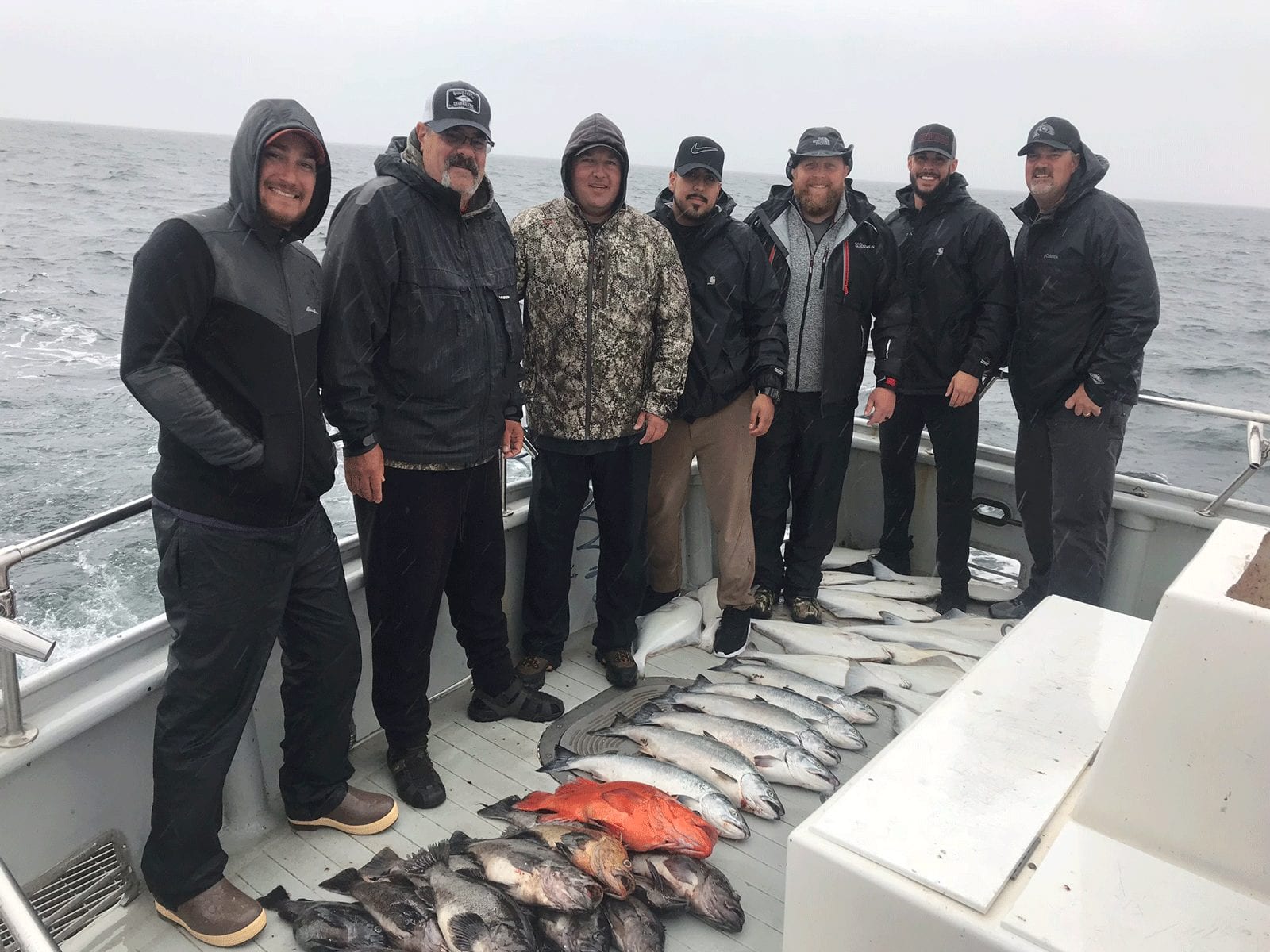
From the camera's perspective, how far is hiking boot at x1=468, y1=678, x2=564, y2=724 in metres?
3.28

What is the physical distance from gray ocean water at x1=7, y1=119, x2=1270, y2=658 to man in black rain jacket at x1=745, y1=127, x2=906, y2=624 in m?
4.17

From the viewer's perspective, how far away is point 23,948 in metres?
1.02

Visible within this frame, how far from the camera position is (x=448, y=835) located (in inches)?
105

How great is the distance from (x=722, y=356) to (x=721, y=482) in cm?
54

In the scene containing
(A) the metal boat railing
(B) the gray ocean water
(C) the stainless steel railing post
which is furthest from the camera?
(B) the gray ocean water

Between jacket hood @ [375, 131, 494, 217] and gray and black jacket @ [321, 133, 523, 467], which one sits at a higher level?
jacket hood @ [375, 131, 494, 217]

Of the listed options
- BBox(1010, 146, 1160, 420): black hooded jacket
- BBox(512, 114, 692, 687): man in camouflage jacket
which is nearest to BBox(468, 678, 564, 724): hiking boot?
BBox(512, 114, 692, 687): man in camouflage jacket

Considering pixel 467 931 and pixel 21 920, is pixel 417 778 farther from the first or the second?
pixel 21 920

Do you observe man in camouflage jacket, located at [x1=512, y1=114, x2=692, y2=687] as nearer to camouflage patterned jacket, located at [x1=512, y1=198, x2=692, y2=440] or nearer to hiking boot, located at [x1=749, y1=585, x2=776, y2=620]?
camouflage patterned jacket, located at [x1=512, y1=198, x2=692, y2=440]

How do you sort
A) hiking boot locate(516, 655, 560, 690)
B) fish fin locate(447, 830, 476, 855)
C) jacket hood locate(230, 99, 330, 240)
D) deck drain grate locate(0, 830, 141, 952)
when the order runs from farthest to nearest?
hiking boot locate(516, 655, 560, 690) → fish fin locate(447, 830, 476, 855) → deck drain grate locate(0, 830, 141, 952) → jacket hood locate(230, 99, 330, 240)

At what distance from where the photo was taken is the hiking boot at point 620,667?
11.7ft

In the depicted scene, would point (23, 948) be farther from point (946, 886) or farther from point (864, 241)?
point (864, 241)

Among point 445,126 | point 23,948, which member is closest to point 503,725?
point 445,126

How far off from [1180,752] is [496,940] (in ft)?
5.10
